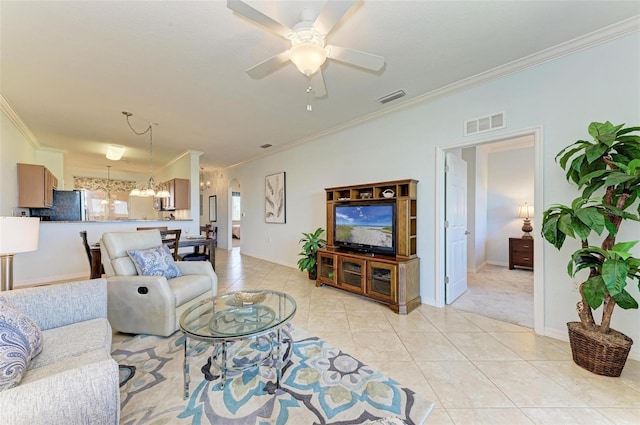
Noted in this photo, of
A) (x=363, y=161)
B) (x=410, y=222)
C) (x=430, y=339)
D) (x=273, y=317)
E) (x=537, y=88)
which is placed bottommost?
A: (x=430, y=339)

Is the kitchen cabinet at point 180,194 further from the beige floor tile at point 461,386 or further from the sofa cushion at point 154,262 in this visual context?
the beige floor tile at point 461,386

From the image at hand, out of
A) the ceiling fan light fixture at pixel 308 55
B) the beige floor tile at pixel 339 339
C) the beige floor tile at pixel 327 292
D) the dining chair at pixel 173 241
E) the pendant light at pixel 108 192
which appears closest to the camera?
the ceiling fan light fixture at pixel 308 55

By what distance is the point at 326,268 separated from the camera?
3980 mm

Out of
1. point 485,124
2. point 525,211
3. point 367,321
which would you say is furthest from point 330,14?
point 525,211

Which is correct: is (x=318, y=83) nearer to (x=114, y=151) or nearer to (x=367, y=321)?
(x=367, y=321)

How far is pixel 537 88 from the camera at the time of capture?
2.48 meters

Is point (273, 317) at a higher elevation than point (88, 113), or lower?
lower

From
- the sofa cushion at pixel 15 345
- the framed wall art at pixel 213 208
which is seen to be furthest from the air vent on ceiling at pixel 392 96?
the framed wall art at pixel 213 208

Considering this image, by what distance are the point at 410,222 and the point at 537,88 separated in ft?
5.96

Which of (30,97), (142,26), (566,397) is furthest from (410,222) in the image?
(30,97)

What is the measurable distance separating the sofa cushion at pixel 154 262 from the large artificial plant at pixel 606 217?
355 centimetres

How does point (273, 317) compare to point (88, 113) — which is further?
point (88, 113)

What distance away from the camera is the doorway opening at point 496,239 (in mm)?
2494

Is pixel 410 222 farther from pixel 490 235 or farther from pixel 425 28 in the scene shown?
pixel 490 235
